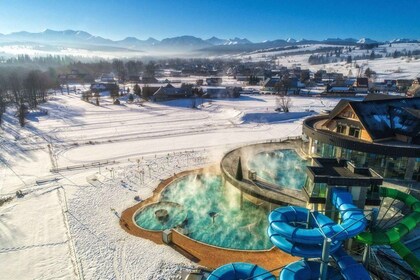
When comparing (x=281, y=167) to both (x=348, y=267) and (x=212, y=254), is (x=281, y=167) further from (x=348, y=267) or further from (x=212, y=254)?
(x=348, y=267)

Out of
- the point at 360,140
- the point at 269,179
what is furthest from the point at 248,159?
the point at 360,140

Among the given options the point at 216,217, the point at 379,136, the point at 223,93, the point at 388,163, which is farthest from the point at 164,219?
the point at 223,93

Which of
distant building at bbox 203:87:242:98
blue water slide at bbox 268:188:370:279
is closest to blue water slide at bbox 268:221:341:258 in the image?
blue water slide at bbox 268:188:370:279

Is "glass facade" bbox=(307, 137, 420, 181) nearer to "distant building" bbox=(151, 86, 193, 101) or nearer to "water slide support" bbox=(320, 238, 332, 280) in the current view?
"water slide support" bbox=(320, 238, 332, 280)

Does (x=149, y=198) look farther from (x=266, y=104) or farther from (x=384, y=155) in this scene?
(x=266, y=104)

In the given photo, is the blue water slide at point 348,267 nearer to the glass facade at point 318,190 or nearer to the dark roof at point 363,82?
the glass facade at point 318,190

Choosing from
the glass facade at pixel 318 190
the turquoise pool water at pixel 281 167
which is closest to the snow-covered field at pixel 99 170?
the turquoise pool water at pixel 281 167

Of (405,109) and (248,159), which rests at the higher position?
(405,109)
